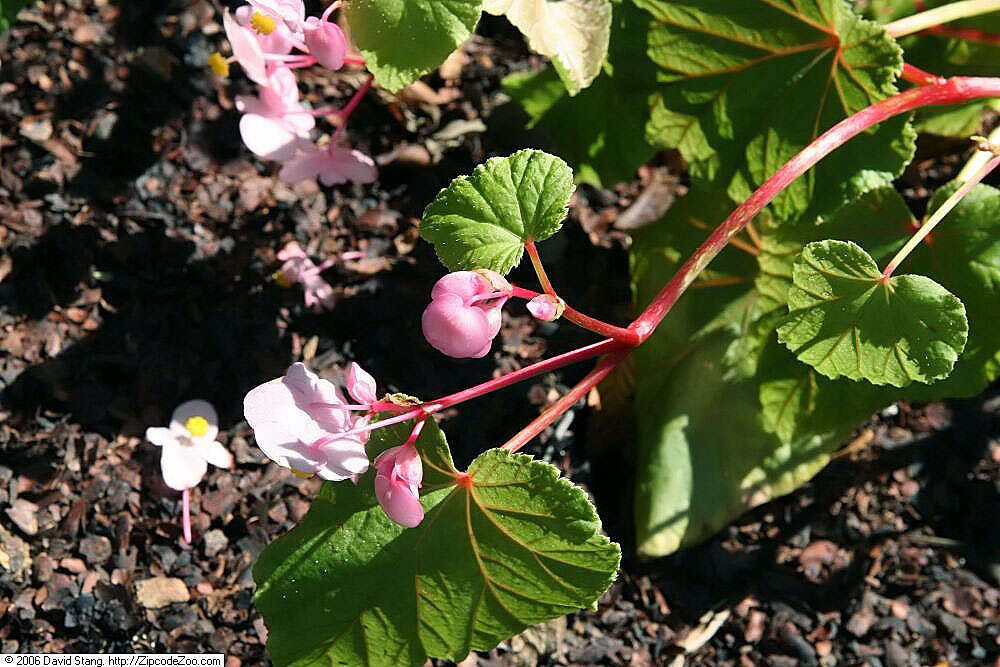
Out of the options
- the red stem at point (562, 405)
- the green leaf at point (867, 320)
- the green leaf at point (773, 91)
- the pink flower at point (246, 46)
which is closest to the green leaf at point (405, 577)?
the red stem at point (562, 405)

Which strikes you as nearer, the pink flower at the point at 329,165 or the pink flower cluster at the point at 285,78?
the pink flower cluster at the point at 285,78

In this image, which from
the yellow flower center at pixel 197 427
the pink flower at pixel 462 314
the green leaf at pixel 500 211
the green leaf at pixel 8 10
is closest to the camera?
the pink flower at pixel 462 314

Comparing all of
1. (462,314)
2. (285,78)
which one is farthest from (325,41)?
(462,314)

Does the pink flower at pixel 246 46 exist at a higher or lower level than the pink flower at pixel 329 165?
higher

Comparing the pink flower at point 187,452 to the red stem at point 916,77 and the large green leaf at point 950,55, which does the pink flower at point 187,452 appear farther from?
the large green leaf at point 950,55

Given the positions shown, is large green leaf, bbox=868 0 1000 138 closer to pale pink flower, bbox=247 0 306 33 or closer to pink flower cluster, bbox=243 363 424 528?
pale pink flower, bbox=247 0 306 33

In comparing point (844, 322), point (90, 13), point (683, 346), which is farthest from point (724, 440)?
point (90, 13)
